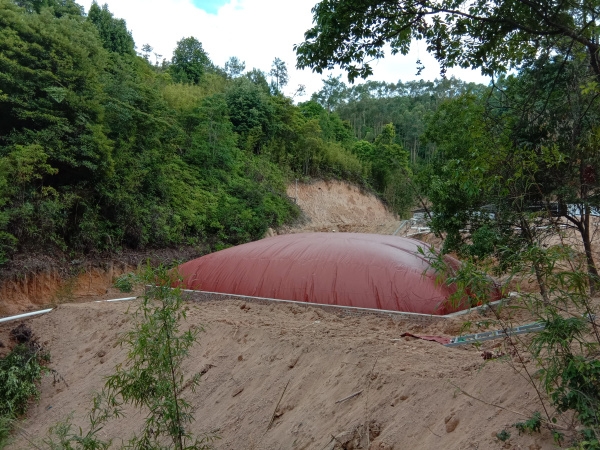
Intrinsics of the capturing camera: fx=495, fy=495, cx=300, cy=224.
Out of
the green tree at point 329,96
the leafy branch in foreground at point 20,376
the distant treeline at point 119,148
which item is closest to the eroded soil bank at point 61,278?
the distant treeline at point 119,148

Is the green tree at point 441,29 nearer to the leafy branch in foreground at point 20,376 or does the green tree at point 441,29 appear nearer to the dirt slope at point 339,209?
the leafy branch in foreground at point 20,376

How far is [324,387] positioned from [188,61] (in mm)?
34559

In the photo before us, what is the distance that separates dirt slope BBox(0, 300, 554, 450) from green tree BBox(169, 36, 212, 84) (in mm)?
28720

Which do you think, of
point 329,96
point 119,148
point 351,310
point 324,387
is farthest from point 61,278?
point 329,96

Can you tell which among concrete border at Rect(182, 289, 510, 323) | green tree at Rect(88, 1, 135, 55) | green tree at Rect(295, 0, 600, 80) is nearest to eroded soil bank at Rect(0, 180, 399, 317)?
concrete border at Rect(182, 289, 510, 323)

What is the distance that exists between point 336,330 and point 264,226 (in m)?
16.2

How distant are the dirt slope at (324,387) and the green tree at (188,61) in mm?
28720

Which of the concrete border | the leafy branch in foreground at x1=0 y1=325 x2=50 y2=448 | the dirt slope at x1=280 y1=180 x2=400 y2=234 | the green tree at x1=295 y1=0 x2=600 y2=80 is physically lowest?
the leafy branch in foreground at x1=0 y1=325 x2=50 y2=448

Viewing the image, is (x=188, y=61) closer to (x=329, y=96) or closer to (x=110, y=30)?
(x=110, y=30)

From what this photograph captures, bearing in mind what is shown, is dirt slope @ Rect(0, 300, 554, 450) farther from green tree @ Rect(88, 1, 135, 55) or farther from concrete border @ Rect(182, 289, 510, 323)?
green tree @ Rect(88, 1, 135, 55)

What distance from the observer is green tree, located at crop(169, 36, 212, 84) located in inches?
1368

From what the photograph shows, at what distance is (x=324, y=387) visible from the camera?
17.0 ft

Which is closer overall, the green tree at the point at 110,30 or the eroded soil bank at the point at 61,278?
the eroded soil bank at the point at 61,278

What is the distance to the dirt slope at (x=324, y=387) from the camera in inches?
148
